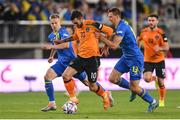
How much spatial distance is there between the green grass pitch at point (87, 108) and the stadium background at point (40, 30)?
2377mm

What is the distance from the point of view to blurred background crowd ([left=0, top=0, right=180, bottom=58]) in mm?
29312

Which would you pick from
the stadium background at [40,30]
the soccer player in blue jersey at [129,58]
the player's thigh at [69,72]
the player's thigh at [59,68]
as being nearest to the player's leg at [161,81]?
the soccer player in blue jersey at [129,58]

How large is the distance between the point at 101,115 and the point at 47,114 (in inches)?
47.3

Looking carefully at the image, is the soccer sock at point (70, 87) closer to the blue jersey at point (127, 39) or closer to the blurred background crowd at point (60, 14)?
the blue jersey at point (127, 39)

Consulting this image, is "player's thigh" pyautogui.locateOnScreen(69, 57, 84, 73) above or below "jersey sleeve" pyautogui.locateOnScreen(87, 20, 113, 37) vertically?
below

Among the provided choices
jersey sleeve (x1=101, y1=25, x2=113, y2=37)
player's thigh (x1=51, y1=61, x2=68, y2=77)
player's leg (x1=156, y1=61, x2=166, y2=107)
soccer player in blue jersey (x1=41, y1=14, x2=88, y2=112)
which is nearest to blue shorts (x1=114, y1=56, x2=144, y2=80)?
jersey sleeve (x1=101, y1=25, x2=113, y2=37)

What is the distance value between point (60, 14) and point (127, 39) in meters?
14.1

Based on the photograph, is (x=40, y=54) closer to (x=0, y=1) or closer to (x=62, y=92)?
(x=0, y=1)

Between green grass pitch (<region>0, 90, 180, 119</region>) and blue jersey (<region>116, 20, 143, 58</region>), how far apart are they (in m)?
1.37

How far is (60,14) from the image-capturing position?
30.1m

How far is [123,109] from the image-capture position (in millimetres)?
17531

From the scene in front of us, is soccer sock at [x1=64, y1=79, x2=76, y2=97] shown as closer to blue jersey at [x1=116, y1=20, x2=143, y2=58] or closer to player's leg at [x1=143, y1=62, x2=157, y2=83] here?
blue jersey at [x1=116, y1=20, x2=143, y2=58]

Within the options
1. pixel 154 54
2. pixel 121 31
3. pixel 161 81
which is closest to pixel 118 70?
pixel 121 31

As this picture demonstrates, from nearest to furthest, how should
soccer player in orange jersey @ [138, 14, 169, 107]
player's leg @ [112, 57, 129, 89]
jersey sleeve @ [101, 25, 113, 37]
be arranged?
jersey sleeve @ [101, 25, 113, 37], player's leg @ [112, 57, 129, 89], soccer player in orange jersey @ [138, 14, 169, 107]
